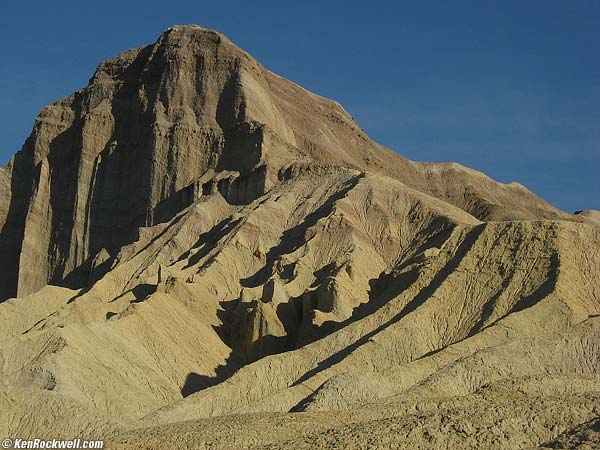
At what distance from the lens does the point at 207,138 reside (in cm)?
10225

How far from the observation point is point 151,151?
336 feet

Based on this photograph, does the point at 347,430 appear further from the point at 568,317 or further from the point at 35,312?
the point at 35,312

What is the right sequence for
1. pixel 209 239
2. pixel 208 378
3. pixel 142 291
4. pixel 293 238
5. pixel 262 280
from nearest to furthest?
pixel 208 378
pixel 142 291
pixel 262 280
pixel 293 238
pixel 209 239

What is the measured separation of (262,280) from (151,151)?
2504 cm

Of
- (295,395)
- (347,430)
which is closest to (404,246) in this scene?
(295,395)

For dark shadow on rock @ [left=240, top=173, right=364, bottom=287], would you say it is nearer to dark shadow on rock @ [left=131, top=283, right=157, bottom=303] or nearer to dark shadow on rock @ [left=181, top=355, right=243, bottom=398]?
dark shadow on rock @ [left=131, top=283, right=157, bottom=303]

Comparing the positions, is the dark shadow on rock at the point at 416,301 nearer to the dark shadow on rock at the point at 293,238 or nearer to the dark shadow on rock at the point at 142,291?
the dark shadow on rock at the point at 293,238

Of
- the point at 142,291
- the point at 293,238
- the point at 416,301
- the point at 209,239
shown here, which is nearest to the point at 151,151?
the point at 209,239

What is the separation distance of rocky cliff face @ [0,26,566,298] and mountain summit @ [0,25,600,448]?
0.18 m

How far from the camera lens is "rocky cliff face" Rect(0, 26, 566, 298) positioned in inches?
3954

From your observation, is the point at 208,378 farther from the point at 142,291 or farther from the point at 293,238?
the point at 293,238

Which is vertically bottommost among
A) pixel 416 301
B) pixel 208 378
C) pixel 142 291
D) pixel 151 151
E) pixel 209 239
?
pixel 208 378

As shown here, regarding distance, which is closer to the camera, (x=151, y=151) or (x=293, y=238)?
(x=293, y=238)

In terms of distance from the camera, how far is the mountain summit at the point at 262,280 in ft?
146
